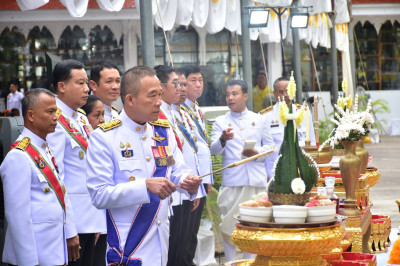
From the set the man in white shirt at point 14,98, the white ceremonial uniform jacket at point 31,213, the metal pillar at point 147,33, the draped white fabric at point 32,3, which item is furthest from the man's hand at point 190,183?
the man in white shirt at point 14,98

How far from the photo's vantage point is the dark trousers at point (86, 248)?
4480mm

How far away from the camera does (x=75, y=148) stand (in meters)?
4.37

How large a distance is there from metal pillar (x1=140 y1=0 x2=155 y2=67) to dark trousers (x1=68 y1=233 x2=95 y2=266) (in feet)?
8.68

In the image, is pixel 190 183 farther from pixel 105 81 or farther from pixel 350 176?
pixel 350 176

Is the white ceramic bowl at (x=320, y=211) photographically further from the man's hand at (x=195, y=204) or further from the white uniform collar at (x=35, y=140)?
the man's hand at (x=195, y=204)

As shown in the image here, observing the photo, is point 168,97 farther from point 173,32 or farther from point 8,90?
point 8,90

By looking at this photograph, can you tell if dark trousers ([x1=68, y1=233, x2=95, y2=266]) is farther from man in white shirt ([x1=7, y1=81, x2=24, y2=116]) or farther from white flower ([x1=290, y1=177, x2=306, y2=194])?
man in white shirt ([x1=7, y1=81, x2=24, y2=116])

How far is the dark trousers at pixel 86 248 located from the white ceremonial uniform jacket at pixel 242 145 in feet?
6.91

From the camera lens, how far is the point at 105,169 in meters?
3.49

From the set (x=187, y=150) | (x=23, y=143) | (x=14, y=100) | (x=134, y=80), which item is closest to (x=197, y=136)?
(x=187, y=150)

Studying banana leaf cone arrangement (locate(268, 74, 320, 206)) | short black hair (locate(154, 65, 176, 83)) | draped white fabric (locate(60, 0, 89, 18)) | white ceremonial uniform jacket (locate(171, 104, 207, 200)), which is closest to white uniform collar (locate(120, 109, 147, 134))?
banana leaf cone arrangement (locate(268, 74, 320, 206))

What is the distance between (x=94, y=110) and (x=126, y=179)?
1526 mm

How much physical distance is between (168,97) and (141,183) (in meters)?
2.29

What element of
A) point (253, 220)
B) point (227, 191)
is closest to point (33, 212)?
point (253, 220)
